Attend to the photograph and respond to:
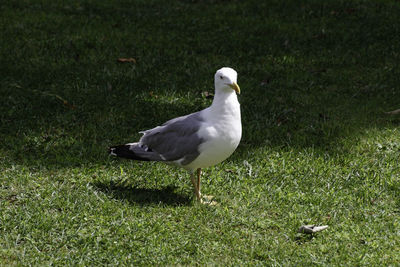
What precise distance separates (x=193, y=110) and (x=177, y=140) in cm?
183

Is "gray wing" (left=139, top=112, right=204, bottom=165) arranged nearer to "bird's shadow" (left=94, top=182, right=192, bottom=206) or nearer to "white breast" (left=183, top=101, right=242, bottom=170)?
"white breast" (left=183, top=101, right=242, bottom=170)

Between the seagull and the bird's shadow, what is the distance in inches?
7.1

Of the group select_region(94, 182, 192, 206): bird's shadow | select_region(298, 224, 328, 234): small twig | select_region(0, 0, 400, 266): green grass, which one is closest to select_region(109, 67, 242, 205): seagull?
select_region(94, 182, 192, 206): bird's shadow

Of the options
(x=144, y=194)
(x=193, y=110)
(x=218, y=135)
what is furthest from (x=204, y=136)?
(x=193, y=110)

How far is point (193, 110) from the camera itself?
20.5 feet

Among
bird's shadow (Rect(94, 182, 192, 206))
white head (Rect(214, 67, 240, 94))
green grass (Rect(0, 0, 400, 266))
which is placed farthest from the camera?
bird's shadow (Rect(94, 182, 192, 206))

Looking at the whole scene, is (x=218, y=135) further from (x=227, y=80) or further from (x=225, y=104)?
(x=227, y=80)

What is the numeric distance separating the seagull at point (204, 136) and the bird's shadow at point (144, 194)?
0.59ft

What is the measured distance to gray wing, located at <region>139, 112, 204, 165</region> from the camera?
170 inches

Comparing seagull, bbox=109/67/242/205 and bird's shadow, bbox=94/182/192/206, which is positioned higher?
seagull, bbox=109/67/242/205

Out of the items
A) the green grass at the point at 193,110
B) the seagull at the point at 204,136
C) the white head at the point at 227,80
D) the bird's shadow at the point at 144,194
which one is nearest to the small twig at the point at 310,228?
the green grass at the point at 193,110

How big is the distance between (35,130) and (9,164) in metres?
0.67

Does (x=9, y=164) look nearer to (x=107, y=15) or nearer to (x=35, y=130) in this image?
(x=35, y=130)

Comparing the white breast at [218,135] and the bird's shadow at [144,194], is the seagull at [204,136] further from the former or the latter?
the bird's shadow at [144,194]
